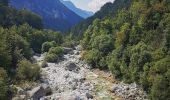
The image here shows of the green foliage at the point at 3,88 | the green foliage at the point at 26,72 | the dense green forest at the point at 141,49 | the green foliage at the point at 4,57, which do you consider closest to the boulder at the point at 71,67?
the dense green forest at the point at 141,49

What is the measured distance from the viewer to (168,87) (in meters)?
63.8

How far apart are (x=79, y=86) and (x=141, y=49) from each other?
15200mm

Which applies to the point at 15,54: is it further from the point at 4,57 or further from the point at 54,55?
the point at 54,55

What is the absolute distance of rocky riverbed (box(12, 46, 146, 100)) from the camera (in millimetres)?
67250

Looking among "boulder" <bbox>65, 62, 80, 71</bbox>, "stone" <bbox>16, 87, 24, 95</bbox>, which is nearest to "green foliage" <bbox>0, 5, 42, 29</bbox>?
"boulder" <bbox>65, 62, 80, 71</bbox>

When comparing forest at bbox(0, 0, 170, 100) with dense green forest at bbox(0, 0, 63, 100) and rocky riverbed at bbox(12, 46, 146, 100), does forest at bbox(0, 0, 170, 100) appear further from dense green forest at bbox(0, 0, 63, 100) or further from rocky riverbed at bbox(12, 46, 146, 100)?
rocky riverbed at bbox(12, 46, 146, 100)

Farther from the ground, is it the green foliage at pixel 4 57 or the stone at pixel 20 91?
the green foliage at pixel 4 57

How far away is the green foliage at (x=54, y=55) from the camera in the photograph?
106350mm

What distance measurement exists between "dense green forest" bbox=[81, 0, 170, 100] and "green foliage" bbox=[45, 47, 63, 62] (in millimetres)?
8828

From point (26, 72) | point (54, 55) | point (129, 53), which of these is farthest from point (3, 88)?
point (54, 55)

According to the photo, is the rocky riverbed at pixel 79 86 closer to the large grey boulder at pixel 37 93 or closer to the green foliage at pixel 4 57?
the large grey boulder at pixel 37 93

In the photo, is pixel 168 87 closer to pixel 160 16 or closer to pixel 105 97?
pixel 105 97

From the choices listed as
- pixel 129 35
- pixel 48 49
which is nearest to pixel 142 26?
pixel 129 35

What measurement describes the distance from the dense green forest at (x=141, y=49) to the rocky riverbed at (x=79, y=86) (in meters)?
2.57
